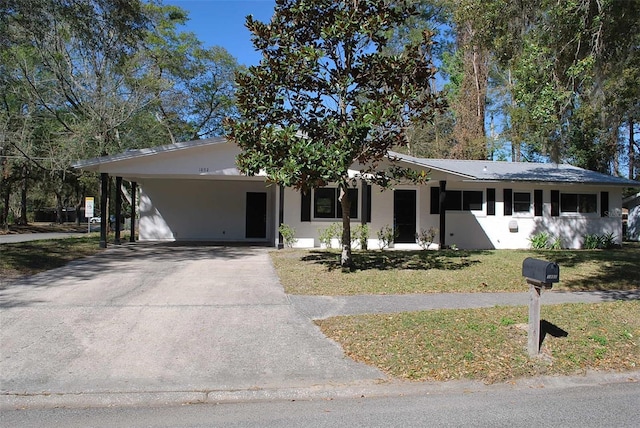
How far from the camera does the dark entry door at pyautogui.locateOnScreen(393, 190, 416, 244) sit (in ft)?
60.6

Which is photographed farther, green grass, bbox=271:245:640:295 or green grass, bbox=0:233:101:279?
green grass, bbox=0:233:101:279

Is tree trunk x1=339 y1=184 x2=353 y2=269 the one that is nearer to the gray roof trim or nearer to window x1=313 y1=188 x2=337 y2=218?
window x1=313 y1=188 x2=337 y2=218

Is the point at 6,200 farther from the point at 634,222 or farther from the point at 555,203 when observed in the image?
the point at 634,222

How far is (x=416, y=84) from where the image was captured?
1069 cm

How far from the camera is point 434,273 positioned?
11.6 metres

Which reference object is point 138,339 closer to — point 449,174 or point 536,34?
point 536,34

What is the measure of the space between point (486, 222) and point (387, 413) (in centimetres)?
1580

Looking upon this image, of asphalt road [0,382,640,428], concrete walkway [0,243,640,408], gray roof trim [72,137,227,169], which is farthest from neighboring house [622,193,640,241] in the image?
asphalt road [0,382,640,428]

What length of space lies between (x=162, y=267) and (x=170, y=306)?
14.9 ft

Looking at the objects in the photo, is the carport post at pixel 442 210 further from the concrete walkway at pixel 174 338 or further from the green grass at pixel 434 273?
the concrete walkway at pixel 174 338

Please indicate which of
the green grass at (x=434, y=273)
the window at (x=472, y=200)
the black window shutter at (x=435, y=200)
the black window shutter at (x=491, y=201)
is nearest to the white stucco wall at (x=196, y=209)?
the green grass at (x=434, y=273)

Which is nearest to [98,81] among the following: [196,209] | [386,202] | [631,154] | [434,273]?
[196,209]

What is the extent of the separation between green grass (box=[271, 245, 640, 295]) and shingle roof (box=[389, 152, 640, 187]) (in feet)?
12.7

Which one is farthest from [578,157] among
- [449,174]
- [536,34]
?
[536,34]
